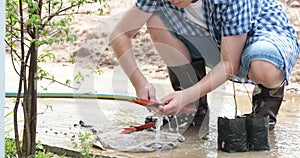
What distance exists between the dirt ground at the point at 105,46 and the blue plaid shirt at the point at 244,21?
221 cm

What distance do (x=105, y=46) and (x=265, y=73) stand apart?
3761mm

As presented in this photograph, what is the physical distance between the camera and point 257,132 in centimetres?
303

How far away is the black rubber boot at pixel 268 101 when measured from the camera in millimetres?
3396

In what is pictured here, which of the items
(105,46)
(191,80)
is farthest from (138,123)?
(105,46)

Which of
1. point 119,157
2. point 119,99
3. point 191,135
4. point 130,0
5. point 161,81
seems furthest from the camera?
point 130,0

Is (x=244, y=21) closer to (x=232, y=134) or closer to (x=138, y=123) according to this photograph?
(x=232, y=134)

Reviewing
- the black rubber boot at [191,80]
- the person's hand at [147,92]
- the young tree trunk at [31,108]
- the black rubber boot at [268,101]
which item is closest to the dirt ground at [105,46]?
the black rubber boot at [191,80]

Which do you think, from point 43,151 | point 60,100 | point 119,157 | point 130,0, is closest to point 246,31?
point 119,157

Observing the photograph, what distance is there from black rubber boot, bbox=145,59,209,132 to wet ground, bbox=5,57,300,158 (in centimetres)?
9

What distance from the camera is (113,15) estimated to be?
23.3 ft

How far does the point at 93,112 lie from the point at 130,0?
3930 millimetres

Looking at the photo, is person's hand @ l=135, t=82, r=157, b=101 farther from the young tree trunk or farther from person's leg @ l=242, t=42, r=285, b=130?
the young tree trunk

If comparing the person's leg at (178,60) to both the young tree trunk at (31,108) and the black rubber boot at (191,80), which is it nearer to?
the black rubber boot at (191,80)

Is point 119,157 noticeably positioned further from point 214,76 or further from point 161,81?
point 161,81
